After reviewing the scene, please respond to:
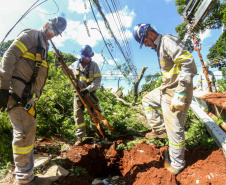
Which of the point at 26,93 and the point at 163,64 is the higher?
the point at 163,64

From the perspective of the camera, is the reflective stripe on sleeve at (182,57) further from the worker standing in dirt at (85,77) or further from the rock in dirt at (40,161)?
the rock in dirt at (40,161)

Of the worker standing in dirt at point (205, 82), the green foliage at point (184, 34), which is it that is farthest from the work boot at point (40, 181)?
the green foliage at point (184, 34)

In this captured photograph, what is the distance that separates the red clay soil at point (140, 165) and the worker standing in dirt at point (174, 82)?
21cm

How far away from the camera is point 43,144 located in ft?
11.1

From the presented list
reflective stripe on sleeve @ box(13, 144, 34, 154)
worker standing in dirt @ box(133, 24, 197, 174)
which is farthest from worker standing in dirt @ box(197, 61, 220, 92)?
reflective stripe on sleeve @ box(13, 144, 34, 154)

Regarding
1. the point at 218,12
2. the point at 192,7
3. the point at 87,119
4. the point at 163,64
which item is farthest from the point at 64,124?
the point at 218,12

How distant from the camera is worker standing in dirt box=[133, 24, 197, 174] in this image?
7.21 feet

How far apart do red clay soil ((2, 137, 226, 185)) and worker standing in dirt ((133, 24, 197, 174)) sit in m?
0.21

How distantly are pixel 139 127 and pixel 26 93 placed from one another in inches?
133

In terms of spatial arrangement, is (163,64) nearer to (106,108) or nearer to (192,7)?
(106,108)

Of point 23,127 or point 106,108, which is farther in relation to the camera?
point 106,108

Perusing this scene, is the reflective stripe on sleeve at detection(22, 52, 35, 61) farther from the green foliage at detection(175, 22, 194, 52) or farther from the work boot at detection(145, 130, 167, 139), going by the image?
the green foliage at detection(175, 22, 194, 52)

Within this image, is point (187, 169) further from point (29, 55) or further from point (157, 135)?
point (29, 55)

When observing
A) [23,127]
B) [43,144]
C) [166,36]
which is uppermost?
[166,36]
